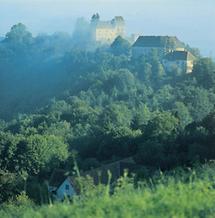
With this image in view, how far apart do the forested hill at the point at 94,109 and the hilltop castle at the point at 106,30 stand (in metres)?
3.93

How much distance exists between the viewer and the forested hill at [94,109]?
1745 cm

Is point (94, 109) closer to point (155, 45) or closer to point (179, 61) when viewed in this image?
point (179, 61)

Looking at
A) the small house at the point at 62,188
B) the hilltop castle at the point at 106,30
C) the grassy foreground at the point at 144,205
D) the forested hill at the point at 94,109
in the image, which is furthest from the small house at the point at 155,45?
the grassy foreground at the point at 144,205

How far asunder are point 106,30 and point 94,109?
83.5 ft

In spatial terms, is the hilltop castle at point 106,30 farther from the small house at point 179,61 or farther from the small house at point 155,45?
the small house at point 179,61

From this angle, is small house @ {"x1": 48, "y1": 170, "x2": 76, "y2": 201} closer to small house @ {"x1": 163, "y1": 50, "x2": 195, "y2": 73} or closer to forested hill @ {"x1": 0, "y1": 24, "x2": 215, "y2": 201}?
forested hill @ {"x1": 0, "y1": 24, "x2": 215, "y2": 201}

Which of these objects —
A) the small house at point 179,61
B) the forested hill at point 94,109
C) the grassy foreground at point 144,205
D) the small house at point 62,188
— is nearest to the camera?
the grassy foreground at point 144,205

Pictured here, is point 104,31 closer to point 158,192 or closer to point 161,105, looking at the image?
point 161,105

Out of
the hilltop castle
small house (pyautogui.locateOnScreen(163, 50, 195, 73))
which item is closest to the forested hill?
small house (pyautogui.locateOnScreen(163, 50, 195, 73))

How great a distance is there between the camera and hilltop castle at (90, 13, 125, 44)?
185 ft

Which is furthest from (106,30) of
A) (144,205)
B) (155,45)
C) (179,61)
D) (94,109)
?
(144,205)

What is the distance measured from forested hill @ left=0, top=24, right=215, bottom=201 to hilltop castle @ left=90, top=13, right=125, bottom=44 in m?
3.93

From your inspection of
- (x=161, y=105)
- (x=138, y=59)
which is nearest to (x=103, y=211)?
(x=161, y=105)

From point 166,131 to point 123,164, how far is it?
4322 millimetres
